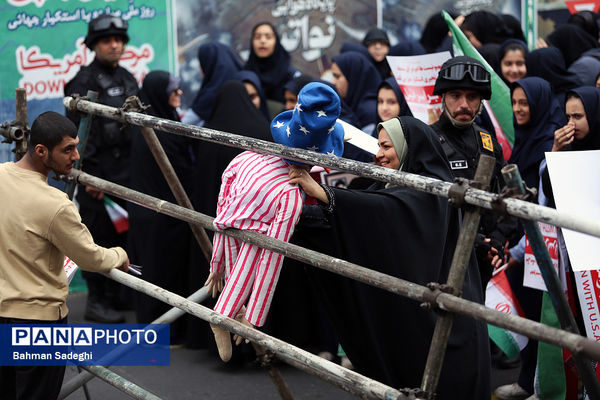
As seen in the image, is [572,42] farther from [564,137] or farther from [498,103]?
[564,137]

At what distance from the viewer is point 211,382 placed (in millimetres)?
5219

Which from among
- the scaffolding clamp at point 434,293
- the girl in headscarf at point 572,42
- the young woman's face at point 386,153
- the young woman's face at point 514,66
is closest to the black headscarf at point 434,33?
the girl in headscarf at point 572,42

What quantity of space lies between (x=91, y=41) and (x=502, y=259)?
11.9 feet

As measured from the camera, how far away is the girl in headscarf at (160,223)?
5836mm

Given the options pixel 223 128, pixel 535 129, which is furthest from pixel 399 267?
pixel 223 128

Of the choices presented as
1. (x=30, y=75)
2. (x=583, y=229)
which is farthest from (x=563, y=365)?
(x=30, y=75)

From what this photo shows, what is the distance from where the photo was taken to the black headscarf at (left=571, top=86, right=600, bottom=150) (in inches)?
181

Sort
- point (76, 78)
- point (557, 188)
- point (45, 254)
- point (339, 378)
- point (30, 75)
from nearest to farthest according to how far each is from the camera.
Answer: point (339, 378) < point (557, 188) < point (45, 254) < point (76, 78) < point (30, 75)

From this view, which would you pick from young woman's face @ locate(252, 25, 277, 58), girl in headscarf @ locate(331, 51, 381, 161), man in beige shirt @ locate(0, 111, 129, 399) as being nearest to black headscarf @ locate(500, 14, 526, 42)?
girl in headscarf @ locate(331, 51, 381, 161)

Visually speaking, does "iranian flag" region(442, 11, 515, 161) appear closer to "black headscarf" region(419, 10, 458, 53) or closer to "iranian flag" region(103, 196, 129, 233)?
"black headscarf" region(419, 10, 458, 53)

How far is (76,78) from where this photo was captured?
6375mm

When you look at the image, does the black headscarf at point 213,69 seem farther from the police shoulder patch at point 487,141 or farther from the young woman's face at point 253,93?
the police shoulder patch at point 487,141

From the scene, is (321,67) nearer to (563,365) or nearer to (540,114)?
(540,114)

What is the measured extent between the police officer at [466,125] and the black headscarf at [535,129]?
63cm
